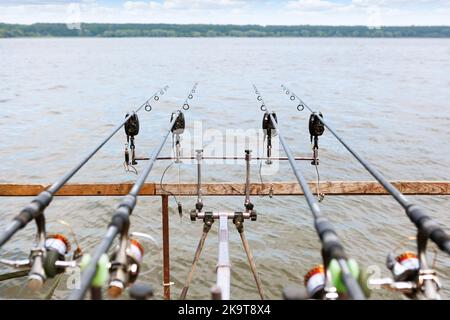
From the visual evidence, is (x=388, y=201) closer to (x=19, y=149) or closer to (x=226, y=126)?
(x=226, y=126)

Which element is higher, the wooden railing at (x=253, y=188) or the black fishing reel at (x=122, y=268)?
the black fishing reel at (x=122, y=268)

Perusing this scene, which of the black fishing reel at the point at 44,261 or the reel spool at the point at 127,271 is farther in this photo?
the black fishing reel at the point at 44,261

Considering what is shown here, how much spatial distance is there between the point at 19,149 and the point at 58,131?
3.09 m

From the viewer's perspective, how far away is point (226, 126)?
68.5ft

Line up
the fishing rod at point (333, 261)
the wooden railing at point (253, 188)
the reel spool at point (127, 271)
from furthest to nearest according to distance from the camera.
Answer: the wooden railing at point (253, 188)
the reel spool at point (127, 271)
the fishing rod at point (333, 261)

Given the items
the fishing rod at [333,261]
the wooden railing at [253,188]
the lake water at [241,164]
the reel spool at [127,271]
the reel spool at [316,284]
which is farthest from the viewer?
the lake water at [241,164]

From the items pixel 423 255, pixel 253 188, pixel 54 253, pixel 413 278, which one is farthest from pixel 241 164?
pixel 423 255

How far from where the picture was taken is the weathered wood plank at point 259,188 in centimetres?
589

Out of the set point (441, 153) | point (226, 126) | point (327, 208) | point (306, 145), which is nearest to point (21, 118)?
point (226, 126)

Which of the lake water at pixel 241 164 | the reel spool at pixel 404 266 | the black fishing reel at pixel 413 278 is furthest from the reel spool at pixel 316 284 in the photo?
the lake water at pixel 241 164

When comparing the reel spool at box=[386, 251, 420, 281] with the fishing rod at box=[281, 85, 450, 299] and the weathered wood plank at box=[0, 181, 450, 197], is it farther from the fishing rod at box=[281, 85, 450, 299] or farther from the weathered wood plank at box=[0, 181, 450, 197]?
the weathered wood plank at box=[0, 181, 450, 197]

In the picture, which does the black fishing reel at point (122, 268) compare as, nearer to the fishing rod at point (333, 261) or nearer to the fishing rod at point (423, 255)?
the fishing rod at point (333, 261)
